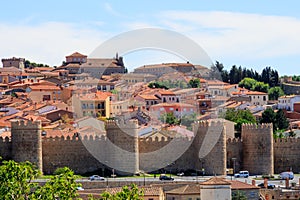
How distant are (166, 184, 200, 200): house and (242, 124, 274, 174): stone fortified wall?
7479 mm

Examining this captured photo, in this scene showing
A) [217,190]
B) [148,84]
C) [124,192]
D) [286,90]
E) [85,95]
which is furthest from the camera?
[286,90]

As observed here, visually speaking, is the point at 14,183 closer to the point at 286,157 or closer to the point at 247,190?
the point at 247,190

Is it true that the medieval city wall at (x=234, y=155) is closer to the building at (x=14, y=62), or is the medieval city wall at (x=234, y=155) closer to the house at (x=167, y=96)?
the house at (x=167, y=96)

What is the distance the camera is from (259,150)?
51438mm

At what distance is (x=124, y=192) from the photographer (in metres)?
37.8

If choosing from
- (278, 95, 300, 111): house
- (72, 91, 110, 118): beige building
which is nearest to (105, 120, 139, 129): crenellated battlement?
(72, 91, 110, 118): beige building

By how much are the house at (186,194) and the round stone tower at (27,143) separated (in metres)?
6.43

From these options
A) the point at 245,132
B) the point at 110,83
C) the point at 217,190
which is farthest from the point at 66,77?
the point at 217,190

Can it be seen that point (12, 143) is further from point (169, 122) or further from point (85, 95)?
point (85, 95)

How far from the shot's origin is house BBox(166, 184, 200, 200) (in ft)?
144

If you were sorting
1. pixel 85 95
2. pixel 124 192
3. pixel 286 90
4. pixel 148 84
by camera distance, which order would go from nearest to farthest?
pixel 124 192, pixel 85 95, pixel 148 84, pixel 286 90

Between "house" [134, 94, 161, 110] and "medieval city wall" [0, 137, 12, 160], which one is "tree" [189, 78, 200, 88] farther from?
"medieval city wall" [0, 137, 12, 160]

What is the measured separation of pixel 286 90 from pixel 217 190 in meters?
77.1

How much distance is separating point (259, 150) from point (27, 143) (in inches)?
385
